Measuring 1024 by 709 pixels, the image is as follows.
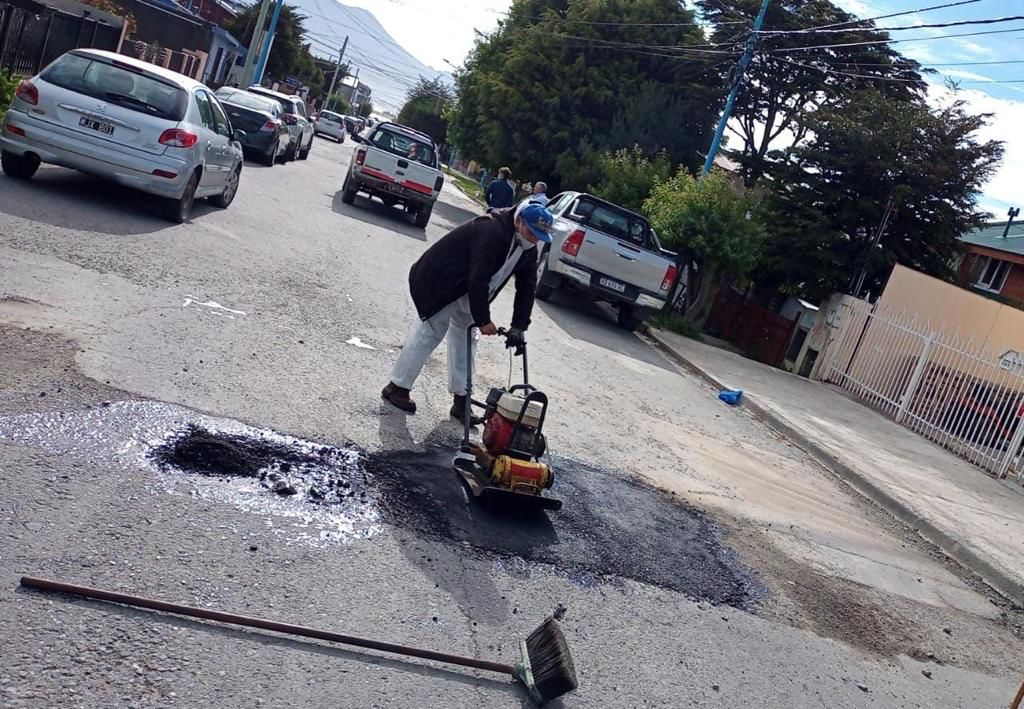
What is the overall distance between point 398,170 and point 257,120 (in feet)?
12.1

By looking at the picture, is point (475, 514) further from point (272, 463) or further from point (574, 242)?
point (574, 242)

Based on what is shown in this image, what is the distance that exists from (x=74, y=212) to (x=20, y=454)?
20.1 ft

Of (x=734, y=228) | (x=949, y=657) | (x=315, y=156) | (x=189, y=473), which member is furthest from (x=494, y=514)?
(x=315, y=156)

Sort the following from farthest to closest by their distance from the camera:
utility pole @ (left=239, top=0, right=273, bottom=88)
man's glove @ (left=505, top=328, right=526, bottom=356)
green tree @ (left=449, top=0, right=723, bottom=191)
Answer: utility pole @ (left=239, top=0, right=273, bottom=88) → green tree @ (left=449, top=0, right=723, bottom=191) → man's glove @ (left=505, top=328, right=526, bottom=356)

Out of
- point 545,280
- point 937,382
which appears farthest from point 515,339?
point 937,382

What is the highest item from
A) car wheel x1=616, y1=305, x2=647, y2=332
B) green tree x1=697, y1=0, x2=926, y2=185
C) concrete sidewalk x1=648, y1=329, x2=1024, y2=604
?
green tree x1=697, y1=0, x2=926, y2=185

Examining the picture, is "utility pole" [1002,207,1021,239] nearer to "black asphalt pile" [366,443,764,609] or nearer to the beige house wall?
the beige house wall

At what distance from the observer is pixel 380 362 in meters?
8.16

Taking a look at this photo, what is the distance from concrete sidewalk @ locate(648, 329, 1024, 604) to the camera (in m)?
8.96

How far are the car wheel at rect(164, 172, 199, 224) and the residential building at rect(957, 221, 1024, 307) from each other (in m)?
21.4

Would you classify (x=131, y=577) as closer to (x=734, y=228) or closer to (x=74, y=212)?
(x=74, y=212)

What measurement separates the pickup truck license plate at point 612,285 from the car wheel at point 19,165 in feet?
27.3

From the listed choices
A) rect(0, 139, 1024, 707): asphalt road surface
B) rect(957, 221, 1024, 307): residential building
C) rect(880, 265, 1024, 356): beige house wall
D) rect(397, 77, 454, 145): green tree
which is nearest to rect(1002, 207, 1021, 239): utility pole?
rect(957, 221, 1024, 307): residential building

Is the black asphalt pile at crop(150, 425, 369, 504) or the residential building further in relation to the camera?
the residential building
